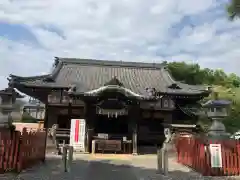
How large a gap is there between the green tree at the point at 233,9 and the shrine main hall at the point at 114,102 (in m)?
9.04

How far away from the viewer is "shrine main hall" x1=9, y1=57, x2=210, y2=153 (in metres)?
20.0

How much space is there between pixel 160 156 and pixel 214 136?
241 centimetres

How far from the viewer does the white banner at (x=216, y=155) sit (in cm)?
1046

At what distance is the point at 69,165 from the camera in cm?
1166

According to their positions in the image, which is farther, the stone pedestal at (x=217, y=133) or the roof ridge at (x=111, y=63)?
the roof ridge at (x=111, y=63)

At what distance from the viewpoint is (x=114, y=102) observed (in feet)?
65.8

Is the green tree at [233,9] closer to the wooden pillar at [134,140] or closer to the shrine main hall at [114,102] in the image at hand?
the shrine main hall at [114,102]

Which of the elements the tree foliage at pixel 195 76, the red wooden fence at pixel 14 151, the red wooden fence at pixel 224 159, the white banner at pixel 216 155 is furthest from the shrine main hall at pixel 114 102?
the tree foliage at pixel 195 76

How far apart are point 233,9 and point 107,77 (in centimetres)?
1558

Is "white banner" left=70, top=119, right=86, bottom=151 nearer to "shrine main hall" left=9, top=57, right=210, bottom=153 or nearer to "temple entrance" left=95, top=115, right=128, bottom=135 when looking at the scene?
"shrine main hall" left=9, top=57, right=210, bottom=153

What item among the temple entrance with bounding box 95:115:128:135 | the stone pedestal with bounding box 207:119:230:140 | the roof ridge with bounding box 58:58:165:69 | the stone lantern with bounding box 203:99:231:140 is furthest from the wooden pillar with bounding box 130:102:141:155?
the stone pedestal with bounding box 207:119:230:140

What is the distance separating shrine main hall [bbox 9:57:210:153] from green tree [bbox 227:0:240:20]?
9040 mm

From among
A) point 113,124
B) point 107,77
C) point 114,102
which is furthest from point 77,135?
point 107,77

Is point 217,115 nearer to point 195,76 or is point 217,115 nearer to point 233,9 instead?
point 233,9
